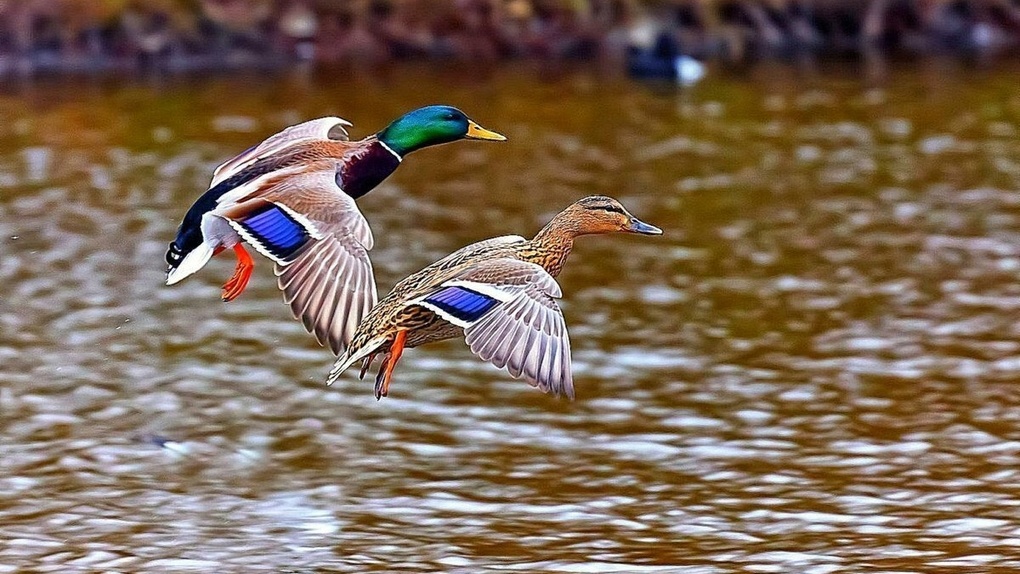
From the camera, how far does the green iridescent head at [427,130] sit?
6.46m

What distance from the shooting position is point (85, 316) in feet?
45.2

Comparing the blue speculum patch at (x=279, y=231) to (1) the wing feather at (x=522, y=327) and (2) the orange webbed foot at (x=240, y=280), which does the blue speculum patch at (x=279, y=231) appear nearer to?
(2) the orange webbed foot at (x=240, y=280)

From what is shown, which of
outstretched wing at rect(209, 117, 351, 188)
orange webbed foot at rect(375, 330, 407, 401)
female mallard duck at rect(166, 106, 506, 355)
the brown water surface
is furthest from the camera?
the brown water surface

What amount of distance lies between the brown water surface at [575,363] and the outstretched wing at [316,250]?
3.52 m

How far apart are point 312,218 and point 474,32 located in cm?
1661

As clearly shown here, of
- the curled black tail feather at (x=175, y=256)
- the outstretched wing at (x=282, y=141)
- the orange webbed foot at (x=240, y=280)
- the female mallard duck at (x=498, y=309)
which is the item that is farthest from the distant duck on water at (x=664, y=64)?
the orange webbed foot at (x=240, y=280)

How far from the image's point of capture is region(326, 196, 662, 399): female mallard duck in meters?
6.12

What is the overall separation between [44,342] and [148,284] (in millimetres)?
1507

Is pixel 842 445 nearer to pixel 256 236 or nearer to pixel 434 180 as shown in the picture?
pixel 256 236

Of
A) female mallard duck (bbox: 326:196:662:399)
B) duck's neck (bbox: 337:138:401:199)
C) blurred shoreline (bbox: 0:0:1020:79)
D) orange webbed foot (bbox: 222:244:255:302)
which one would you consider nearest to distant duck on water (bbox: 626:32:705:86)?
blurred shoreline (bbox: 0:0:1020:79)

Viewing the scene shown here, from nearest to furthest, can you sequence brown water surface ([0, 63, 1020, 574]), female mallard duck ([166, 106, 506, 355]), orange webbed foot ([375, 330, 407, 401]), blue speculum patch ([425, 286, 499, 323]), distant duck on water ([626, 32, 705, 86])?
orange webbed foot ([375, 330, 407, 401]), female mallard duck ([166, 106, 506, 355]), blue speculum patch ([425, 286, 499, 323]), brown water surface ([0, 63, 1020, 574]), distant duck on water ([626, 32, 705, 86])

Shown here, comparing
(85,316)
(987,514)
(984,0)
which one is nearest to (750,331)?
(987,514)

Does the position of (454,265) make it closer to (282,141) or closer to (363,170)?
(363,170)

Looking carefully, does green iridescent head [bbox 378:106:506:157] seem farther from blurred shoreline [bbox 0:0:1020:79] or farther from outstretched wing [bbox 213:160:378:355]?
blurred shoreline [bbox 0:0:1020:79]
